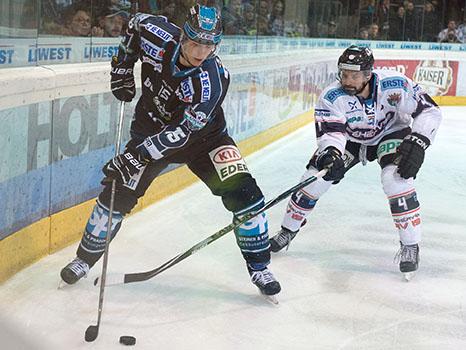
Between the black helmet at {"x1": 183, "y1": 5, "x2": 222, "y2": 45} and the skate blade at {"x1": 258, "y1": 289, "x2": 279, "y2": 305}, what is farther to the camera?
the skate blade at {"x1": 258, "y1": 289, "x2": 279, "y2": 305}

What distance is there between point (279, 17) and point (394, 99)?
4433 millimetres

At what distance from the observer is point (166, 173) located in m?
4.87

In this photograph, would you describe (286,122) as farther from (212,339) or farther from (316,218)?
(212,339)

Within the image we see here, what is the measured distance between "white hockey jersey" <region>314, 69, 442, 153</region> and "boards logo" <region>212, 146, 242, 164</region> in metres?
0.53

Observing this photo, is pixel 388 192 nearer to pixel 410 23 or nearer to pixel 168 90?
pixel 168 90

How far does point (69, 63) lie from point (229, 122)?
2.27 m

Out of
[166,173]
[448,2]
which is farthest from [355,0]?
[166,173]

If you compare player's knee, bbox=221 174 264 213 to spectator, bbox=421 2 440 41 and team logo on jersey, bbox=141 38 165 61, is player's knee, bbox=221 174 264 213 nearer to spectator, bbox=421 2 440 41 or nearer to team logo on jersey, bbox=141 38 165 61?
team logo on jersey, bbox=141 38 165 61

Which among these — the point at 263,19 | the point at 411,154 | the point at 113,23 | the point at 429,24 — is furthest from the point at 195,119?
the point at 429,24

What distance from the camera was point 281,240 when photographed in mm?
3846

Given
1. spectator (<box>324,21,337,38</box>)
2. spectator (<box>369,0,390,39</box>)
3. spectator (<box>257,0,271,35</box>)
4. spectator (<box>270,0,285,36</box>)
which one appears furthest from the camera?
spectator (<box>369,0,390,39</box>)

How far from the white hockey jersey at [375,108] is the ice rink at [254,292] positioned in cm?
61

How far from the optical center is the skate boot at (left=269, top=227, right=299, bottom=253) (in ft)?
12.6

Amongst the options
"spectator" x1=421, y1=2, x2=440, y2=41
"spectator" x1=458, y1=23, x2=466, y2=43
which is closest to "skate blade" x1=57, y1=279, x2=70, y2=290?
"spectator" x1=421, y1=2, x2=440, y2=41
